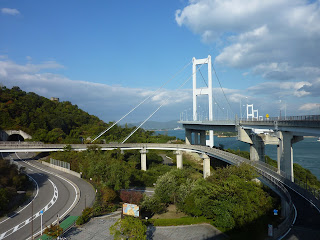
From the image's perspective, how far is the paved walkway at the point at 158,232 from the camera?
1602 centimetres

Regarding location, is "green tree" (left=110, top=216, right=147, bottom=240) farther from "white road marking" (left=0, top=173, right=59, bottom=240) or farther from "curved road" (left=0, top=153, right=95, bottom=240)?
"white road marking" (left=0, top=173, right=59, bottom=240)

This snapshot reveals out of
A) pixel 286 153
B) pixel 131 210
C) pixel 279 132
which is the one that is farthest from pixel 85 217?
pixel 279 132

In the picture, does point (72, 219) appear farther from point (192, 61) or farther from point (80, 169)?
point (192, 61)

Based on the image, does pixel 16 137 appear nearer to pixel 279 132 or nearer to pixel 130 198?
pixel 130 198

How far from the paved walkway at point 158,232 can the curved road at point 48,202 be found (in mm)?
2376

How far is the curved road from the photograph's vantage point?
16.7m

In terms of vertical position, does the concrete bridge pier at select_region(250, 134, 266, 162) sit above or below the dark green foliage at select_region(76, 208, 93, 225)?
above

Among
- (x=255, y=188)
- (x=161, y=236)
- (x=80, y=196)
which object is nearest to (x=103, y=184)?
(x=80, y=196)

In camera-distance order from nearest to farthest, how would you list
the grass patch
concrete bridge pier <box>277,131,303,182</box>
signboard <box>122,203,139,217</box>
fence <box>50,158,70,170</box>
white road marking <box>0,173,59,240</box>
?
signboard <box>122,203,139,217</box> → white road marking <box>0,173,59,240</box> → the grass patch → concrete bridge pier <box>277,131,303,182</box> → fence <box>50,158,70,170</box>

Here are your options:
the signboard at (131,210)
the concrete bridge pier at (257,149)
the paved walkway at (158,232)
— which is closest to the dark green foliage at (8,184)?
the paved walkway at (158,232)

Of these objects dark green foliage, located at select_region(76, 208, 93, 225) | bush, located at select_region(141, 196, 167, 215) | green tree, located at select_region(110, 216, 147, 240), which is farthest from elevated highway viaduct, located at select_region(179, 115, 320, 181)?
dark green foliage, located at select_region(76, 208, 93, 225)

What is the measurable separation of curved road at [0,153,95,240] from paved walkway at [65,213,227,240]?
7.79 feet

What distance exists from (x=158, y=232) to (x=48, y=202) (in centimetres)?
1076

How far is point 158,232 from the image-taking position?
56.6 feet
